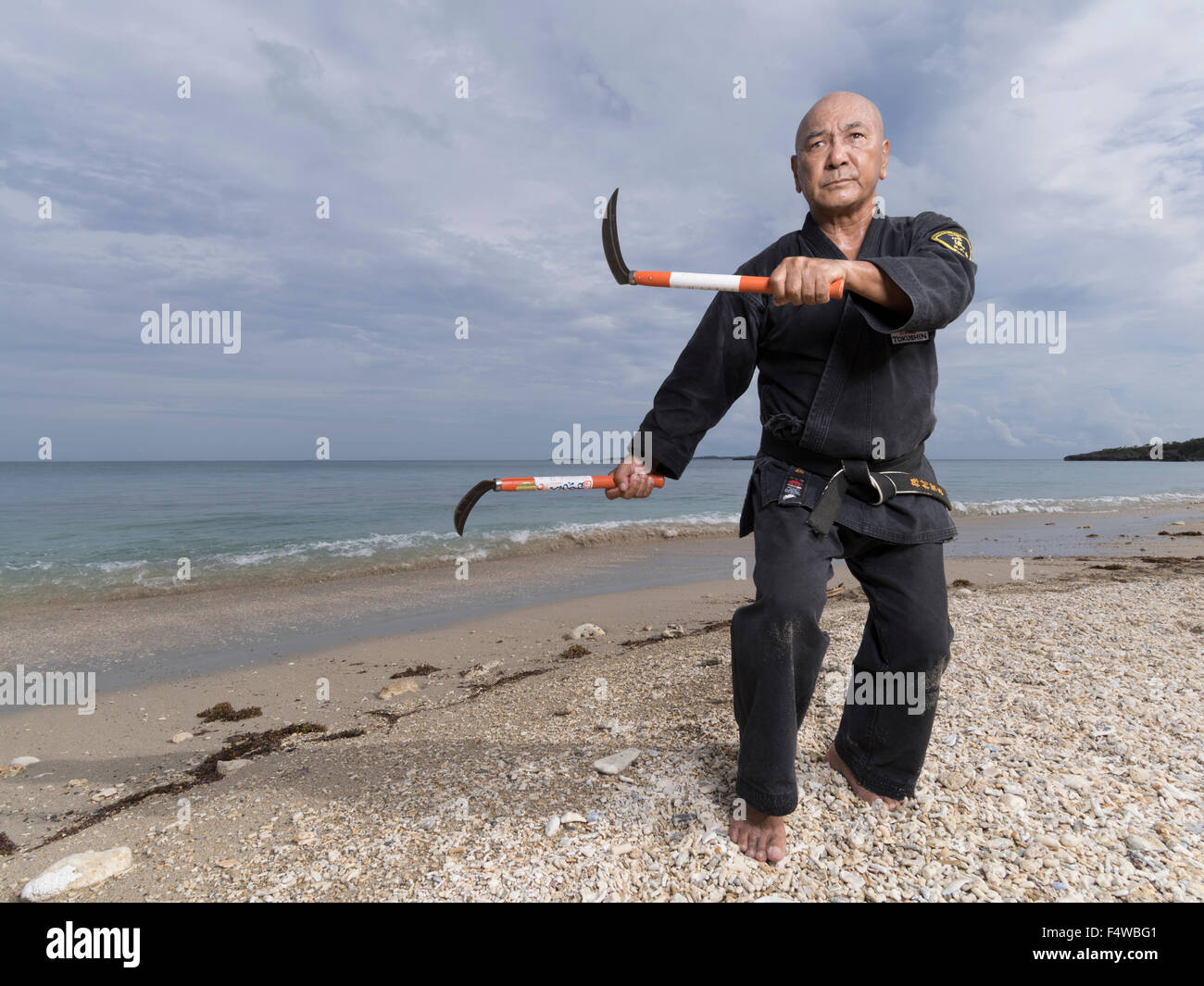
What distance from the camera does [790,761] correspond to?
279 centimetres

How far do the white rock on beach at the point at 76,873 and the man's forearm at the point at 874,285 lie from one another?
3.82 m

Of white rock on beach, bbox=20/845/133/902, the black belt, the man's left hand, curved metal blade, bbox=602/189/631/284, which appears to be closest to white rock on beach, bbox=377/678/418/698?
white rock on beach, bbox=20/845/133/902

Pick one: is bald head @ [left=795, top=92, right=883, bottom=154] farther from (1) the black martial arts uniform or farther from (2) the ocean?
(2) the ocean

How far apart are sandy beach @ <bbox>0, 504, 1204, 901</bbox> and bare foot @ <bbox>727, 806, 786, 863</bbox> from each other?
5 cm

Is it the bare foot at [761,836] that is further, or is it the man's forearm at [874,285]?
the bare foot at [761,836]

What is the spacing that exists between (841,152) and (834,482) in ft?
4.54

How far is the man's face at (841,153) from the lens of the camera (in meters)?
2.96

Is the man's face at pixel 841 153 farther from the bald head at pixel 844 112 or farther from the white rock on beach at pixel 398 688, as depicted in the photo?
the white rock on beach at pixel 398 688

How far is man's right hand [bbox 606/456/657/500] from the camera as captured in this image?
309 cm

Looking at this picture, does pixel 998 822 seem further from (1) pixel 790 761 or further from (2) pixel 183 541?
(2) pixel 183 541

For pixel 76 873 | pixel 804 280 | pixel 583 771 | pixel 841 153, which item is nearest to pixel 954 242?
pixel 841 153

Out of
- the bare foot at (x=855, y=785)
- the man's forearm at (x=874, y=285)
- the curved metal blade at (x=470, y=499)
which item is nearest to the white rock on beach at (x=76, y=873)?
the curved metal blade at (x=470, y=499)
